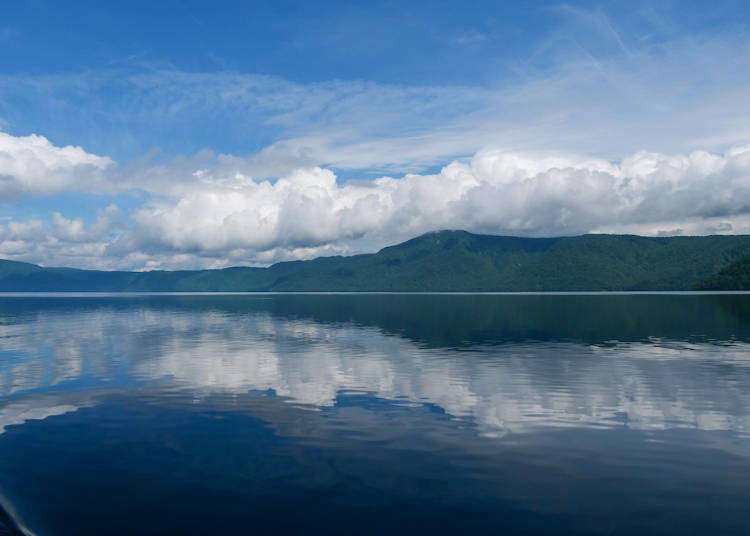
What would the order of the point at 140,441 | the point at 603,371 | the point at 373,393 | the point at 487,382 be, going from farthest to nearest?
the point at 603,371 → the point at 487,382 → the point at 373,393 → the point at 140,441

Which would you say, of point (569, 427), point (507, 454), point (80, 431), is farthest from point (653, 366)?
point (80, 431)

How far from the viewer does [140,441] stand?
92.0 feet

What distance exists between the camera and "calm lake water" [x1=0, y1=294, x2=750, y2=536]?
18.7 meters

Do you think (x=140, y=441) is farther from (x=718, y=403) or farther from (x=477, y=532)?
(x=718, y=403)

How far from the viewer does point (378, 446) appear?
26.5 metres

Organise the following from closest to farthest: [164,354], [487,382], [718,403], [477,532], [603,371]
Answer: [477,532]
[718,403]
[487,382]
[603,371]
[164,354]

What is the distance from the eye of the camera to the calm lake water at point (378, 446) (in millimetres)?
18734

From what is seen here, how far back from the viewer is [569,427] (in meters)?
29.8

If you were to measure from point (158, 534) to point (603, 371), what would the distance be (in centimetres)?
4297

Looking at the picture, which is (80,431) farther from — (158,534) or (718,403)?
(718,403)

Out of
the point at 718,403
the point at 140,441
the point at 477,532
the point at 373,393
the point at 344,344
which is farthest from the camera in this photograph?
the point at 344,344

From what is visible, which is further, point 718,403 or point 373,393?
point 373,393

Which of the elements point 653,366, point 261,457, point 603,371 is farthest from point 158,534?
point 653,366

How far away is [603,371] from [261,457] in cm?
3637
